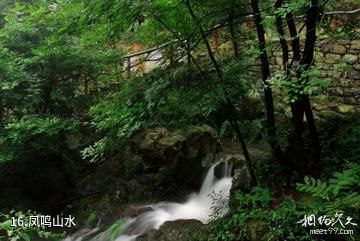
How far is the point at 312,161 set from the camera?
4996 mm

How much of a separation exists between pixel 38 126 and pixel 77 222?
2381mm

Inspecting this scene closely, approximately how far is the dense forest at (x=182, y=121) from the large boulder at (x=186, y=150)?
0.03 m

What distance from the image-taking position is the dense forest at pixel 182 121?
3.92 metres

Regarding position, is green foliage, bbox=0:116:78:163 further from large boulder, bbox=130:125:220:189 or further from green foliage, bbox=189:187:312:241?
green foliage, bbox=189:187:312:241

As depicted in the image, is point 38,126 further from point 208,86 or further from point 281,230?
point 281,230

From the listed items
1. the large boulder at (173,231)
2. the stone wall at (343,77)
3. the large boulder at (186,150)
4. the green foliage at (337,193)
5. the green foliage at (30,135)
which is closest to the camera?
the green foliage at (337,193)

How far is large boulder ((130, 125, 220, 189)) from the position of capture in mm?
7938

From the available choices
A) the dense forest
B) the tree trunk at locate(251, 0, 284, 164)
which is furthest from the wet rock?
the tree trunk at locate(251, 0, 284, 164)

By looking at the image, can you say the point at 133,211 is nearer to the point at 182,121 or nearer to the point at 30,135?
the point at 30,135

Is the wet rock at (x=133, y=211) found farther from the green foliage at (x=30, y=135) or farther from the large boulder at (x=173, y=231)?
the green foliage at (x=30, y=135)

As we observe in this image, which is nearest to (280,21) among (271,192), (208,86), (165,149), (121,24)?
(208,86)

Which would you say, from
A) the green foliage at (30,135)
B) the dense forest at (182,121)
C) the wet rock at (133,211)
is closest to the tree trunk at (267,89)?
the dense forest at (182,121)

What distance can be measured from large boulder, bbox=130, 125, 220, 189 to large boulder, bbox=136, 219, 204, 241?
1583 mm

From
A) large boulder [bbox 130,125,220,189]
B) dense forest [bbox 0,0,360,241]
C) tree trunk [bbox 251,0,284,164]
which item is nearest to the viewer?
dense forest [bbox 0,0,360,241]
